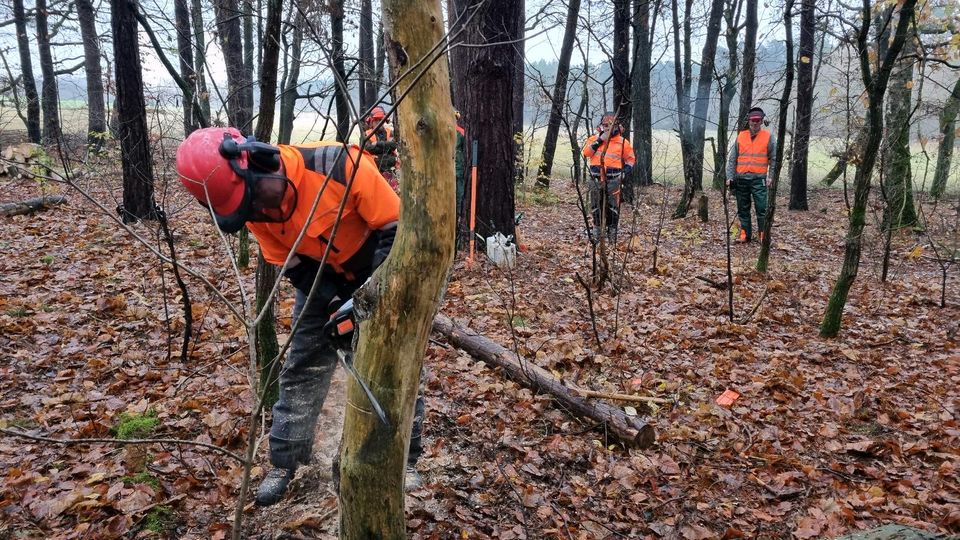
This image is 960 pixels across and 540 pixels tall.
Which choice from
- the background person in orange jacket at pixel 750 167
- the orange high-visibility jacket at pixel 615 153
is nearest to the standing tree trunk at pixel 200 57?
the orange high-visibility jacket at pixel 615 153

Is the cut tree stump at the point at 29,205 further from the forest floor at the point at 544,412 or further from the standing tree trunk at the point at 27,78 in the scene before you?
the standing tree trunk at the point at 27,78

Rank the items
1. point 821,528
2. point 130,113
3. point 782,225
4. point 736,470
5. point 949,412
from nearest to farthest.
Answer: point 821,528 < point 736,470 < point 949,412 < point 130,113 < point 782,225

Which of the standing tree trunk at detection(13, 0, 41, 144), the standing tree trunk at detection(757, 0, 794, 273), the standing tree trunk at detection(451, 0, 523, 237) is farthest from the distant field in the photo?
the standing tree trunk at detection(757, 0, 794, 273)

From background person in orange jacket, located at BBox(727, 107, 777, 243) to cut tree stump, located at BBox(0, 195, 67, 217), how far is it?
33.9 feet

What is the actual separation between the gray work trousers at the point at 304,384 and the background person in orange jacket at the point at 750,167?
7.55 metres

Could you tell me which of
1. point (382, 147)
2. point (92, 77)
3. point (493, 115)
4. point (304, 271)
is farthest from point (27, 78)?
point (382, 147)

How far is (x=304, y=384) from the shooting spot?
305 centimetres

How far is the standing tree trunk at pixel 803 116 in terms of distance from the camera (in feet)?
34.0

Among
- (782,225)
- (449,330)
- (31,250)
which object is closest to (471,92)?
(449,330)

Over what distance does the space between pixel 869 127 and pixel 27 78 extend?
19.9 m

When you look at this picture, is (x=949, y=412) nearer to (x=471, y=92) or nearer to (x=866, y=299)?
(x=866, y=299)

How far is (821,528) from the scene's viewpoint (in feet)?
9.20

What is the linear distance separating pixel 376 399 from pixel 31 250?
22.3ft

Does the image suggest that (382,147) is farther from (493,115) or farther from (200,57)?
(493,115)
